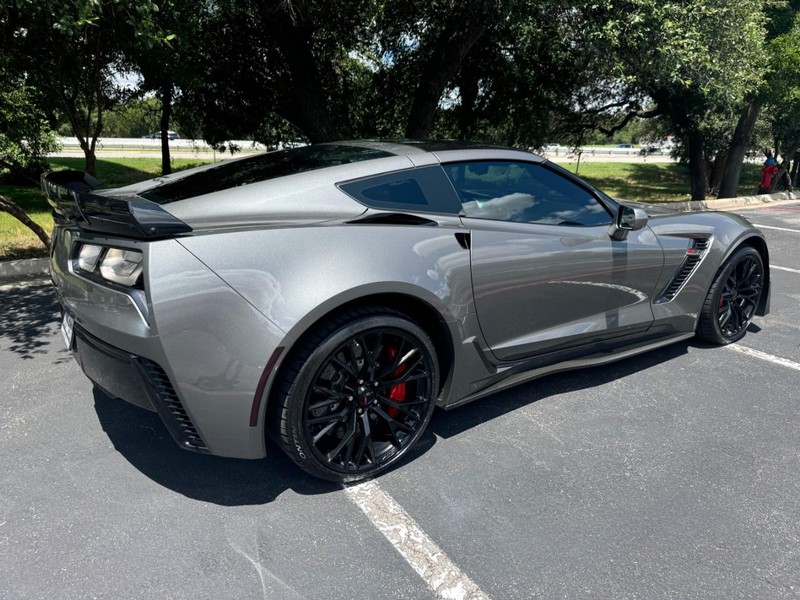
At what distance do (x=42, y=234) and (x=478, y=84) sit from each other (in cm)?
968

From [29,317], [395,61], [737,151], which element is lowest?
[29,317]

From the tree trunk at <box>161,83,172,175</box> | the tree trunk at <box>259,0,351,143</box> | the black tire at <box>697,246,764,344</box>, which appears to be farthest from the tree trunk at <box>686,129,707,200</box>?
the black tire at <box>697,246,764,344</box>

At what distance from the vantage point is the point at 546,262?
10.2 ft

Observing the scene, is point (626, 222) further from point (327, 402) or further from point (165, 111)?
point (165, 111)

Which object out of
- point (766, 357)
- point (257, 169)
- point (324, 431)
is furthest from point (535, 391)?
point (257, 169)

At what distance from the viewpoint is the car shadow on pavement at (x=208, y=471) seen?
256 cm

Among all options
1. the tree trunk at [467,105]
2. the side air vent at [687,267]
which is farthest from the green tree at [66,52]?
the tree trunk at [467,105]

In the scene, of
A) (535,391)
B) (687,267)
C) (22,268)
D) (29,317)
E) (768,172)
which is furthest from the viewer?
(768,172)

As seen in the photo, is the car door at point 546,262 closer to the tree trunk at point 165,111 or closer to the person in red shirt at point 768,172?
the tree trunk at point 165,111

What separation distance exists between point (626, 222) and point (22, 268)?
5.70m

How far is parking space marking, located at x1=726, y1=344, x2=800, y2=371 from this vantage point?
412cm

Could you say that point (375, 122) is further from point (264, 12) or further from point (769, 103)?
point (769, 103)

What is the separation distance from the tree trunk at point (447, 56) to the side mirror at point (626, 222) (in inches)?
218

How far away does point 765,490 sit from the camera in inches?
106
